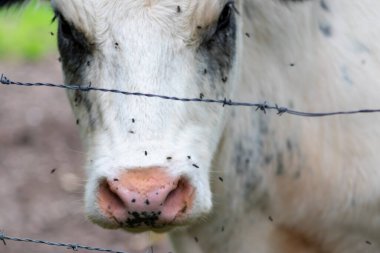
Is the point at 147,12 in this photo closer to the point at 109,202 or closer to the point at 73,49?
the point at 73,49

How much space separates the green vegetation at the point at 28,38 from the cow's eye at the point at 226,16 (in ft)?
17.2

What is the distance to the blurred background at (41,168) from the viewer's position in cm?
637

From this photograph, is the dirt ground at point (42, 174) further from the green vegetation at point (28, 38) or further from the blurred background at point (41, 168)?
the green vegetation at point (28, 38)

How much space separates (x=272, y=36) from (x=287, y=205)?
0.64 m

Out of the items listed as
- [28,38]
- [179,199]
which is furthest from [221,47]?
[28,38]

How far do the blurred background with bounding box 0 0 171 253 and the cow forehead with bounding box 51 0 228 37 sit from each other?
2050 millimetres

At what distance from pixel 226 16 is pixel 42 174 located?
146 inches

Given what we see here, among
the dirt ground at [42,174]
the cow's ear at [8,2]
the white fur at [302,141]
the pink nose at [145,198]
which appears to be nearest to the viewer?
the pink nose at [145,198]

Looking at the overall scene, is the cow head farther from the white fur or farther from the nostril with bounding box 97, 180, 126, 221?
the white fur

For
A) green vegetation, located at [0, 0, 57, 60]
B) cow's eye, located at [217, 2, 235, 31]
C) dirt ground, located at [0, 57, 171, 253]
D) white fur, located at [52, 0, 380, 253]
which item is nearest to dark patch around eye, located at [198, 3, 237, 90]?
cow's eye, located at [217, 2, 235, 31]

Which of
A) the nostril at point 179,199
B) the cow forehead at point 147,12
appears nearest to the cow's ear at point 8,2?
the cow forehead at point 147,12

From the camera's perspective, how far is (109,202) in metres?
3.24

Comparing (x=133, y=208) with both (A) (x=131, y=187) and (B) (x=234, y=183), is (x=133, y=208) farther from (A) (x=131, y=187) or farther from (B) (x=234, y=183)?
(B) (x=234, y=183)

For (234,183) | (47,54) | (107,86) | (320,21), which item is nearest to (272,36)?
(320,21)
